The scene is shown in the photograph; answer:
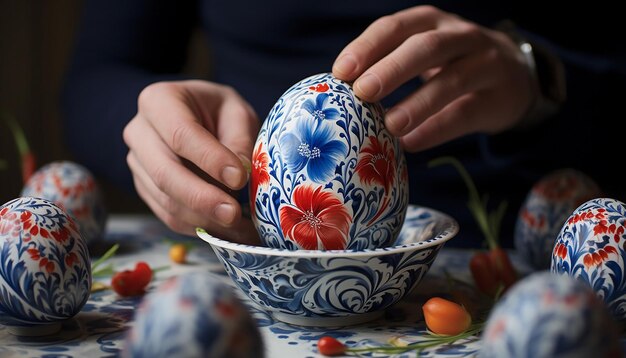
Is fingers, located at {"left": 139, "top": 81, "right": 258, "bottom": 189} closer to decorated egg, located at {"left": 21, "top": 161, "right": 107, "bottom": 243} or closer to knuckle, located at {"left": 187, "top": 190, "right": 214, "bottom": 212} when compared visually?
knuckle, located at {"left": 187, "top": 190, "right": 214, "bottom": 212}

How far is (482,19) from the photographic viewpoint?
1224mm

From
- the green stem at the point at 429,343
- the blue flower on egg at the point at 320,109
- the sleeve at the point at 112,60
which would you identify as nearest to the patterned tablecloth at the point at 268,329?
the green stem at the point at 429,343

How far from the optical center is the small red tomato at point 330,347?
66cm

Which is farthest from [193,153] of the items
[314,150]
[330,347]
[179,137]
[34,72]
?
[34,72]

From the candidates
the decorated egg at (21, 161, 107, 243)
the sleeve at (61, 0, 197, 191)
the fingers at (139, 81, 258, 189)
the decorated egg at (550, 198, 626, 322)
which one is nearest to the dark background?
the sleeve at (61, 0, 197, 191)

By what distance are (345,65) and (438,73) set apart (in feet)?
0.50

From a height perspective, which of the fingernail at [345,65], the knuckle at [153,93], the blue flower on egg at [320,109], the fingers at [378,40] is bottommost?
the knuckle at [153,93]

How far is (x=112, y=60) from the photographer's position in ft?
4.48

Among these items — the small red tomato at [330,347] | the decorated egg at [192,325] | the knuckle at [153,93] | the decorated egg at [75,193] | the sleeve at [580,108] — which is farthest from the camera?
the sleeve at [580,108]

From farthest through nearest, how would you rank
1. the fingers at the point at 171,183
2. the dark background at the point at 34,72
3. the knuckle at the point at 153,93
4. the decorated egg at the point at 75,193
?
1. the dark background at the point at 34,72
2. the decorated egg at the point at 75,193
3. the knuckle at the point at 153,93
4. the fingers at the point at 171,183

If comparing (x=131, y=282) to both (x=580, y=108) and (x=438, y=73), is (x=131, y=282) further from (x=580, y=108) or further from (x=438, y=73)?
(x=580, y=108)

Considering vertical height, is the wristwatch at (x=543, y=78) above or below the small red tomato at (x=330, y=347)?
above

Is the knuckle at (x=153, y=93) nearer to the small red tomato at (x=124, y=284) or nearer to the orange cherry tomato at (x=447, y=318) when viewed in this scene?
the small red tomato at (x=124, y=284)

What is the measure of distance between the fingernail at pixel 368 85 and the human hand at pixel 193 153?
0.15 metres
